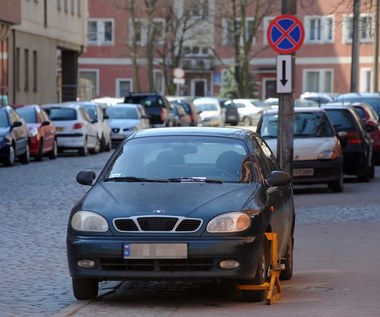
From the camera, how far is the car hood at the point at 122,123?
44.7 metres

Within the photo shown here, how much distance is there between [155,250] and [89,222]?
0.65m

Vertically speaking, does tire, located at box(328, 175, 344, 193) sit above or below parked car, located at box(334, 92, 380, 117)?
below

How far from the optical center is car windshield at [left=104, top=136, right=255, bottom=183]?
11.3 metres

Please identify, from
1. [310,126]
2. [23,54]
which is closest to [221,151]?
[310,126]

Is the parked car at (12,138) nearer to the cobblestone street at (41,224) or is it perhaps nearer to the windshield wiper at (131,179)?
the cobblestone street at (41,224)

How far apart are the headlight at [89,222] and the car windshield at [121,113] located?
34.4 m

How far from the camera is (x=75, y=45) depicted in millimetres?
63062

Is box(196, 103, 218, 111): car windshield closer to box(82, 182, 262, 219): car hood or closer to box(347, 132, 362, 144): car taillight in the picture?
box(347, 132, 362, 144): car taillight

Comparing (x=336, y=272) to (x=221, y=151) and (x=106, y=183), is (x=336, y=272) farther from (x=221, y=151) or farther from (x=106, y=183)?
(x=106, y=183)

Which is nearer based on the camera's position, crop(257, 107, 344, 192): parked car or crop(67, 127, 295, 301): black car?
crop(67, 127, 295, 301): black car

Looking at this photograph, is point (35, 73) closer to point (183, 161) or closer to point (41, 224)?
point (41, 224)

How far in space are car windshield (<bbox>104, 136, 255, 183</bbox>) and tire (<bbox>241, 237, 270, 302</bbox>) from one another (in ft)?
2.62

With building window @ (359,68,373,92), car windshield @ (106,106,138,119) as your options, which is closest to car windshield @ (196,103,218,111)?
building window @ (359,68,373,92)

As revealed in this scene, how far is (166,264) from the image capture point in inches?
401
